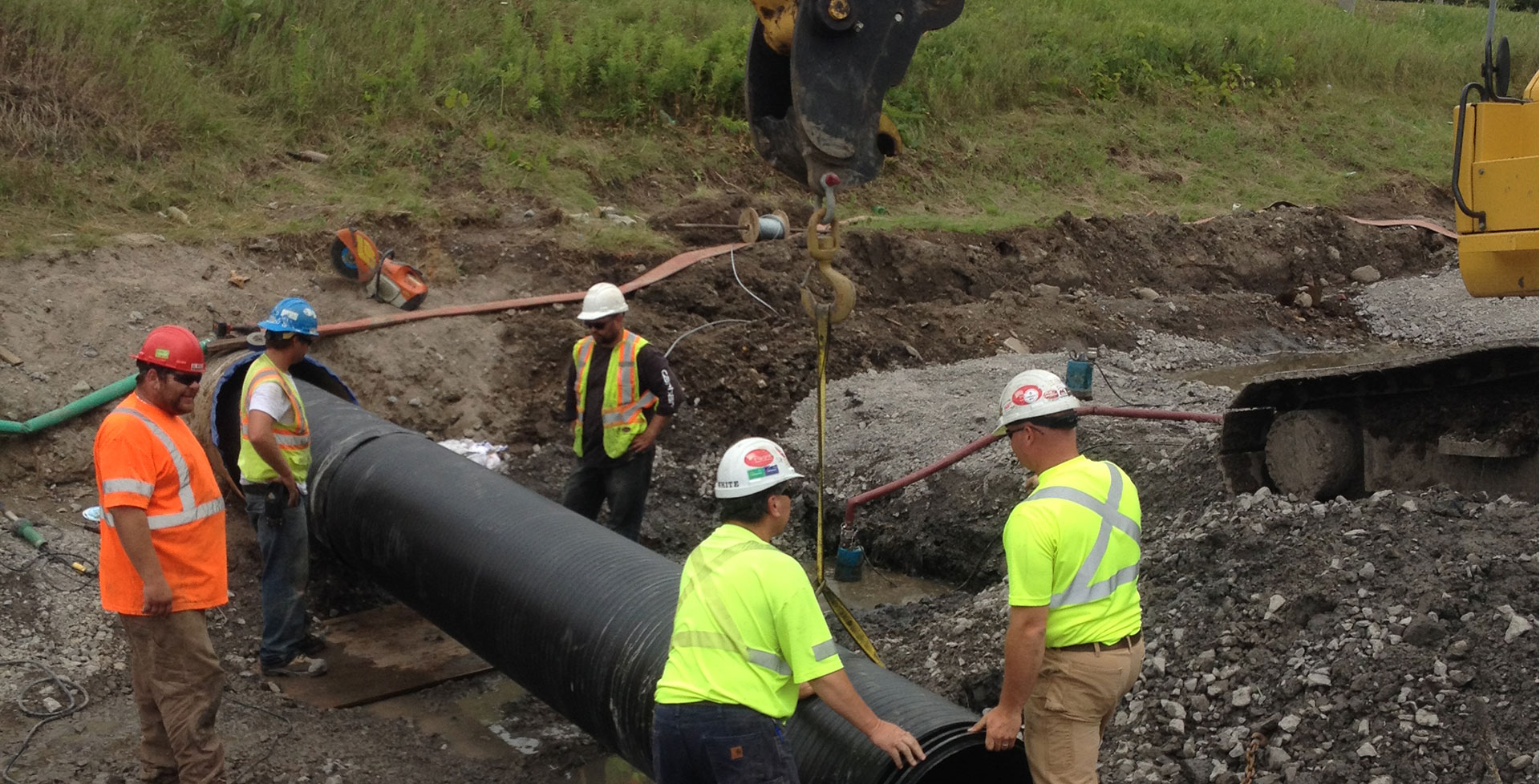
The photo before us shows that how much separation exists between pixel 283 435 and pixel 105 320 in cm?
339

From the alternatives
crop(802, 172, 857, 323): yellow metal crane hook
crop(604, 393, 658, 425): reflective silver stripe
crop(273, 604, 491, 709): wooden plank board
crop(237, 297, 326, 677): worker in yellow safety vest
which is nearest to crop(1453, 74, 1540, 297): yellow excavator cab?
crop(802, 172, 857, 323): yellow metal crane hook

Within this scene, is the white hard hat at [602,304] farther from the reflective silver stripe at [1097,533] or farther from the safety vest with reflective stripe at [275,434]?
the reflective silver stripe at [1097,533]

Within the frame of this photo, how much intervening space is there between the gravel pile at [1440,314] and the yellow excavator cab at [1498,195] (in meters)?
8.96

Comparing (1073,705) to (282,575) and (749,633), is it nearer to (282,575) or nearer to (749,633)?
(749,633)

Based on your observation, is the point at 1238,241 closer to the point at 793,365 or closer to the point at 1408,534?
the point at 793,365

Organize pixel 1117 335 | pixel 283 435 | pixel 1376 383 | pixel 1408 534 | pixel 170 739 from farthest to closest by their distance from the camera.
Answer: pixel 1117 335
pixel 1376 383
pixel 283 435
pixel 1408 534
pixel 170 739

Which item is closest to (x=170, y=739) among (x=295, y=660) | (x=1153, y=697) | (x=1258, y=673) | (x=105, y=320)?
(x=295, y=660)

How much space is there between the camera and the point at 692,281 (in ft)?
37.9

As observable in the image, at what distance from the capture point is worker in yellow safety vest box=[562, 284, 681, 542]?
7.49 meters

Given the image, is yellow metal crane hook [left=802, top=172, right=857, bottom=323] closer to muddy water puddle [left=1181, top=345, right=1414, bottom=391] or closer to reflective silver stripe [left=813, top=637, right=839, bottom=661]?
reflective silver stripe [left=813, top=637, right=839, bottom=661]

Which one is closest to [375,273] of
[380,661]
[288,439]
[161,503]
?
[288,439]

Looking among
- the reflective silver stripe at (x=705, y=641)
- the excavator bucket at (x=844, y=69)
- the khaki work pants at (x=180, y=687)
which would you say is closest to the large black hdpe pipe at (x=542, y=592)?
the reflective silver stripe at (x=705, y=641)

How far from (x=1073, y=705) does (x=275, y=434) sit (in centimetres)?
412

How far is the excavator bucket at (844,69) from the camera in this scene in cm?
521
